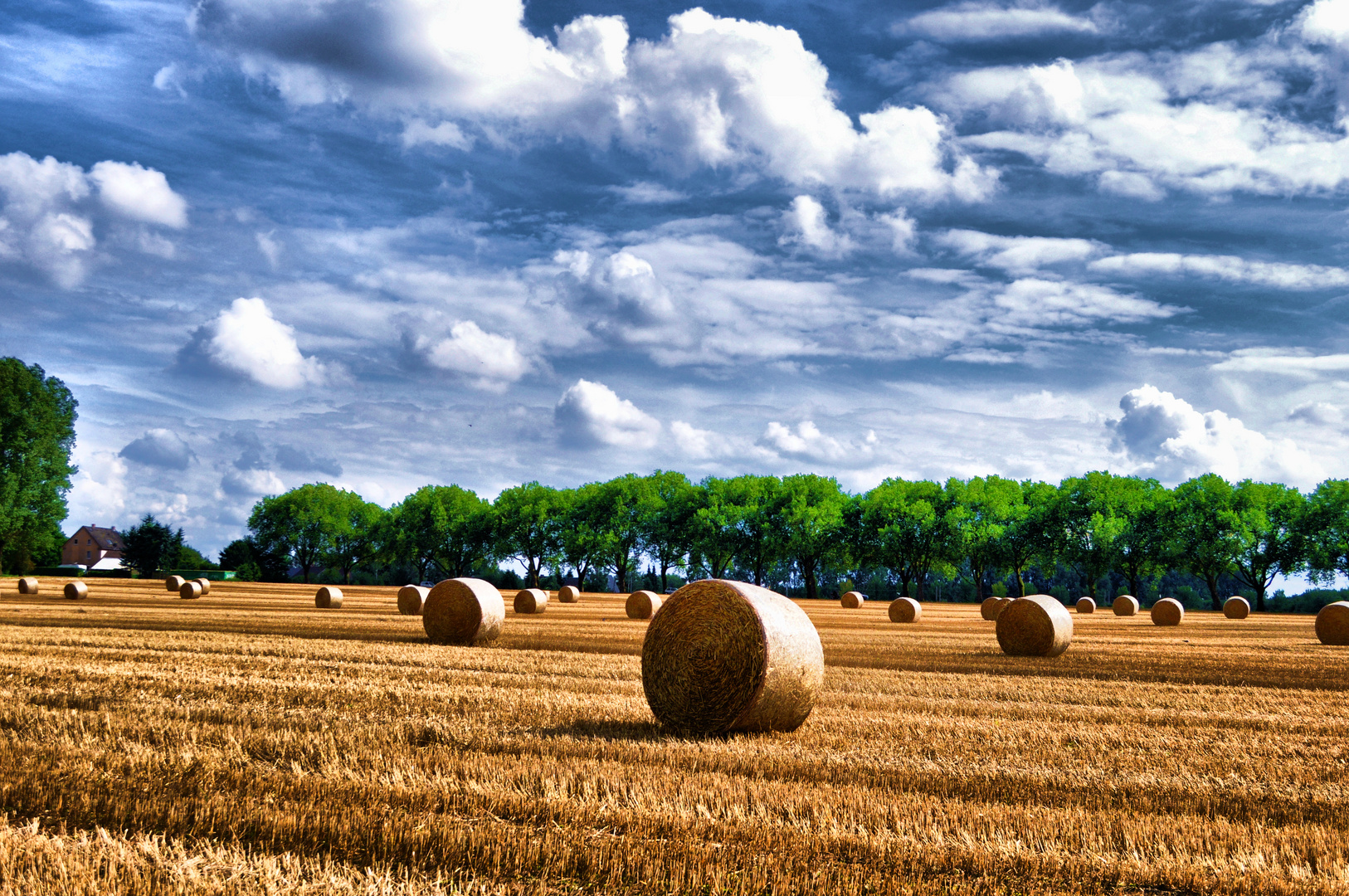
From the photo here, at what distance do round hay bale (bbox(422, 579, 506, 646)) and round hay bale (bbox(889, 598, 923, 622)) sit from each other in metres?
20.7

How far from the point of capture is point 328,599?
38219mm

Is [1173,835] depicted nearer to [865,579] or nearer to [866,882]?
[866,882]

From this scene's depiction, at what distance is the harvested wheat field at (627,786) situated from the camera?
4.93 meters

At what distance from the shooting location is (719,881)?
4.71 meters

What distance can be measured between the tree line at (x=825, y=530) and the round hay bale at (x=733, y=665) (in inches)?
2684

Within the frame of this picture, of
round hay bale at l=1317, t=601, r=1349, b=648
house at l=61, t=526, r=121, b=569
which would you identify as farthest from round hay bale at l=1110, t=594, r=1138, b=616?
house at l=61, t=526, r=121, b=569

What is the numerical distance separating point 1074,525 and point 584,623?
189 feet

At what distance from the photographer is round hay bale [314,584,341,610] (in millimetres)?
37906

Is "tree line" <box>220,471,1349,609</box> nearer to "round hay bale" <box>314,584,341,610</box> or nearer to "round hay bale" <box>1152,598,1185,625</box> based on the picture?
"round hay bale" <box>1152,598,1185,625</box>

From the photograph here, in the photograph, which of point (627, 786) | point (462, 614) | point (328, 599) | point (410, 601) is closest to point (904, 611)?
point (410, 601)

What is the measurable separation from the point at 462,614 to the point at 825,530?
61370 millimetres

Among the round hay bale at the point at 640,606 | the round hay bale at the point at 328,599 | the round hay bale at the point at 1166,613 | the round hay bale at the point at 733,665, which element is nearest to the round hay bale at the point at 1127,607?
the round hay bale at the point at 1166,613

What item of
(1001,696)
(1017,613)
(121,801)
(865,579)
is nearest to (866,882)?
(121,801)

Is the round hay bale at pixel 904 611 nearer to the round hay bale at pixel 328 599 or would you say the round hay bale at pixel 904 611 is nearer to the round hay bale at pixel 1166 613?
the round hay bale at pixel 1166 613
